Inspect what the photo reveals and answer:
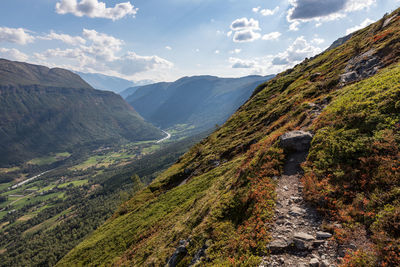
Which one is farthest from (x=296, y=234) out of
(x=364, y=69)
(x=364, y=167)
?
(x=364, y=69)

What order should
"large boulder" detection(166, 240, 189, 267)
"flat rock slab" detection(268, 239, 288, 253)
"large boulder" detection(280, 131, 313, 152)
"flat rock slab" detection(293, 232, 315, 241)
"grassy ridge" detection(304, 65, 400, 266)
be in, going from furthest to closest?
"large boulder" detection(280, 131, 313, 152) < "large boulder" detection(166, 240, 189, 267) < "flat rock slab" detection(268, 239, 288, 253) < "flat rock slab" detection(293, 232, 315, 241) < "grassy ridge" detection(304, 65, 400, 266)

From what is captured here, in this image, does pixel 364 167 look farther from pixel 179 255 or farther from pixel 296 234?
pixel 179 255

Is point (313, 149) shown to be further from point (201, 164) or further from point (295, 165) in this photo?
point (201, 164)

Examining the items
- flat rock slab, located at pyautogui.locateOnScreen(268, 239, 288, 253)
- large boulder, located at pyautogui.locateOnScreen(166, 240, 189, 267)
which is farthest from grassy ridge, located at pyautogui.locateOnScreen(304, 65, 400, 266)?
large boulder, located at pyautogui.locateOnScreen(166, 240, 189, 267)

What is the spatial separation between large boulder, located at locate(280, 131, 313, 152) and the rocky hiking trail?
10.9 feet

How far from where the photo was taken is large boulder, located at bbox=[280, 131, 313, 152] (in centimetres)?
2003

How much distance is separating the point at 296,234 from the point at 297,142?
11.4m

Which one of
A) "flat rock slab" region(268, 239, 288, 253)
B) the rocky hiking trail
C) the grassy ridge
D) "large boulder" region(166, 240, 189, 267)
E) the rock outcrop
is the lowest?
"large boulder" region(166, 240, 189, 267)

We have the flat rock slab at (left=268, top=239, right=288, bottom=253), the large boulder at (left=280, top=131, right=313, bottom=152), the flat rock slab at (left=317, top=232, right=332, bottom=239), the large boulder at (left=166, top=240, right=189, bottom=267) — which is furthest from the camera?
the large boulder at (left=280, top=131, right=313, bottom=152)

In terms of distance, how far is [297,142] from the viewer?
20.5m

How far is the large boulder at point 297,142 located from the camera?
65.7 ft

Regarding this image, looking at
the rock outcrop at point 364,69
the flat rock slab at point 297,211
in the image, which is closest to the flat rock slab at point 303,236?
the flat rock slab at point 297,211

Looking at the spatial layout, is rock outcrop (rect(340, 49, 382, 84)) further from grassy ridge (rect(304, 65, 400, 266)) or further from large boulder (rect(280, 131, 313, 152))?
large boulder (rect(280, 131, 313, 152))

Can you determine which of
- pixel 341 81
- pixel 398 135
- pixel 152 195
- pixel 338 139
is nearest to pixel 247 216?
pixel 338 139
